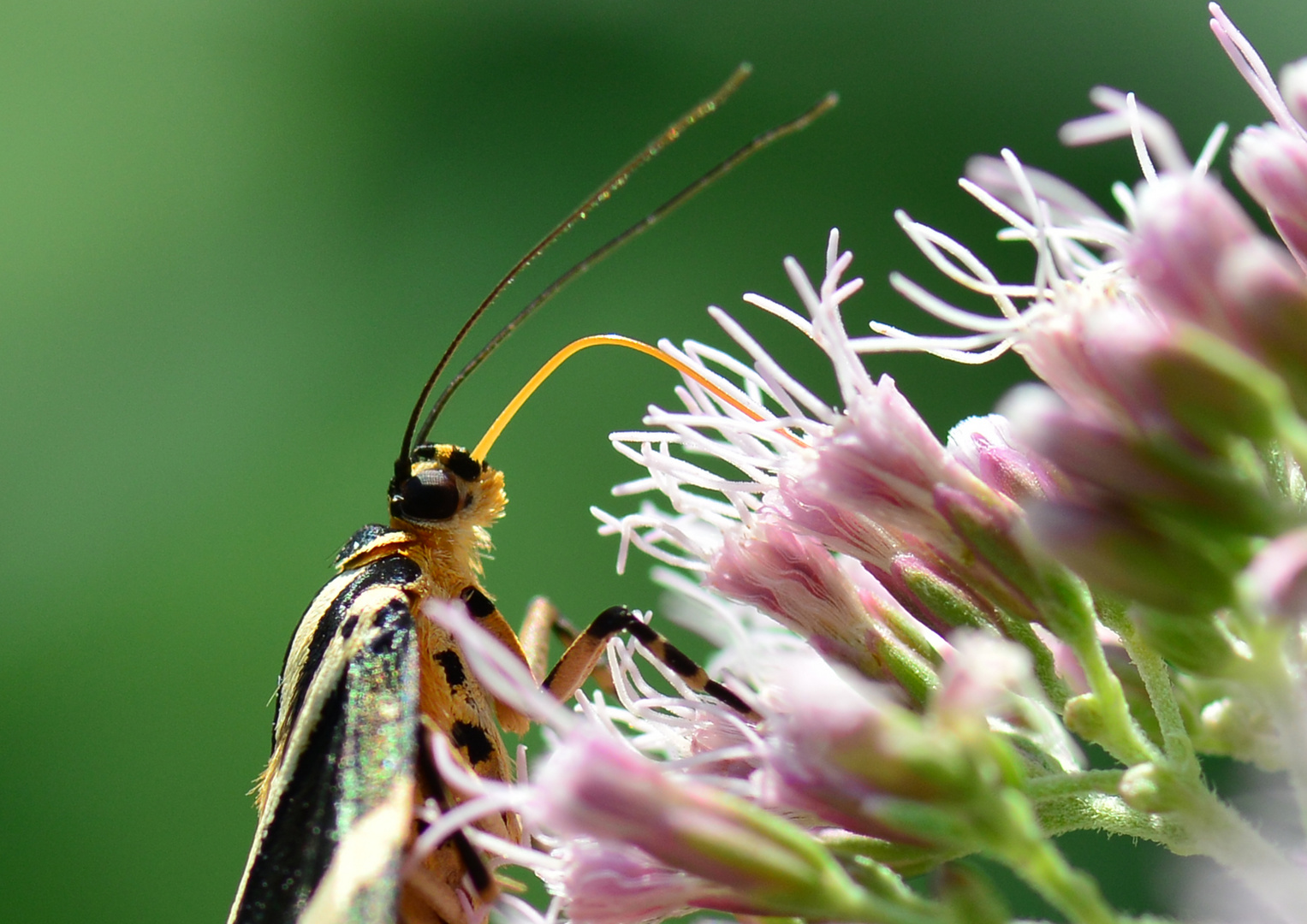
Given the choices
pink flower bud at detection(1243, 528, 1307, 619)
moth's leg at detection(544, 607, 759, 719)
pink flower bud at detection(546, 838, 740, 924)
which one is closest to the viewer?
pink flower bud at detection(1243, 528, 1307, 619)

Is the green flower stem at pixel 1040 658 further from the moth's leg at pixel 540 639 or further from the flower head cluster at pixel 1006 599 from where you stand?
the moth's leg at pixel 540 639

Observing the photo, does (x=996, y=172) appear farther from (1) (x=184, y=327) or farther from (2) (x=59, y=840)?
(1) (x=184, y=327)

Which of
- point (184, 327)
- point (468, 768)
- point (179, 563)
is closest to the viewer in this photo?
point (468, 768)

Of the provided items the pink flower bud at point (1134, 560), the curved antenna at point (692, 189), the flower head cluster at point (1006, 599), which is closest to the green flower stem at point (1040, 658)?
the flower head cluster at point (1006, 599)

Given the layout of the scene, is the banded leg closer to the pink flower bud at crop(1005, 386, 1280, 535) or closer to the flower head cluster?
the flower head cluster

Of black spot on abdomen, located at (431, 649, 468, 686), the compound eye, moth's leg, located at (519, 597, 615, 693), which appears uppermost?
the compound eye

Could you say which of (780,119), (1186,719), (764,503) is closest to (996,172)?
(764,503)

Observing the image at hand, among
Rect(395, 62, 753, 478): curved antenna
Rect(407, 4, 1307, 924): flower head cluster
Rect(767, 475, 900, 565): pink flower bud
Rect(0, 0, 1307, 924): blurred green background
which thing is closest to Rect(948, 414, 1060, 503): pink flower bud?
Rect(407, 4, 1307, 924): flower head cluster
